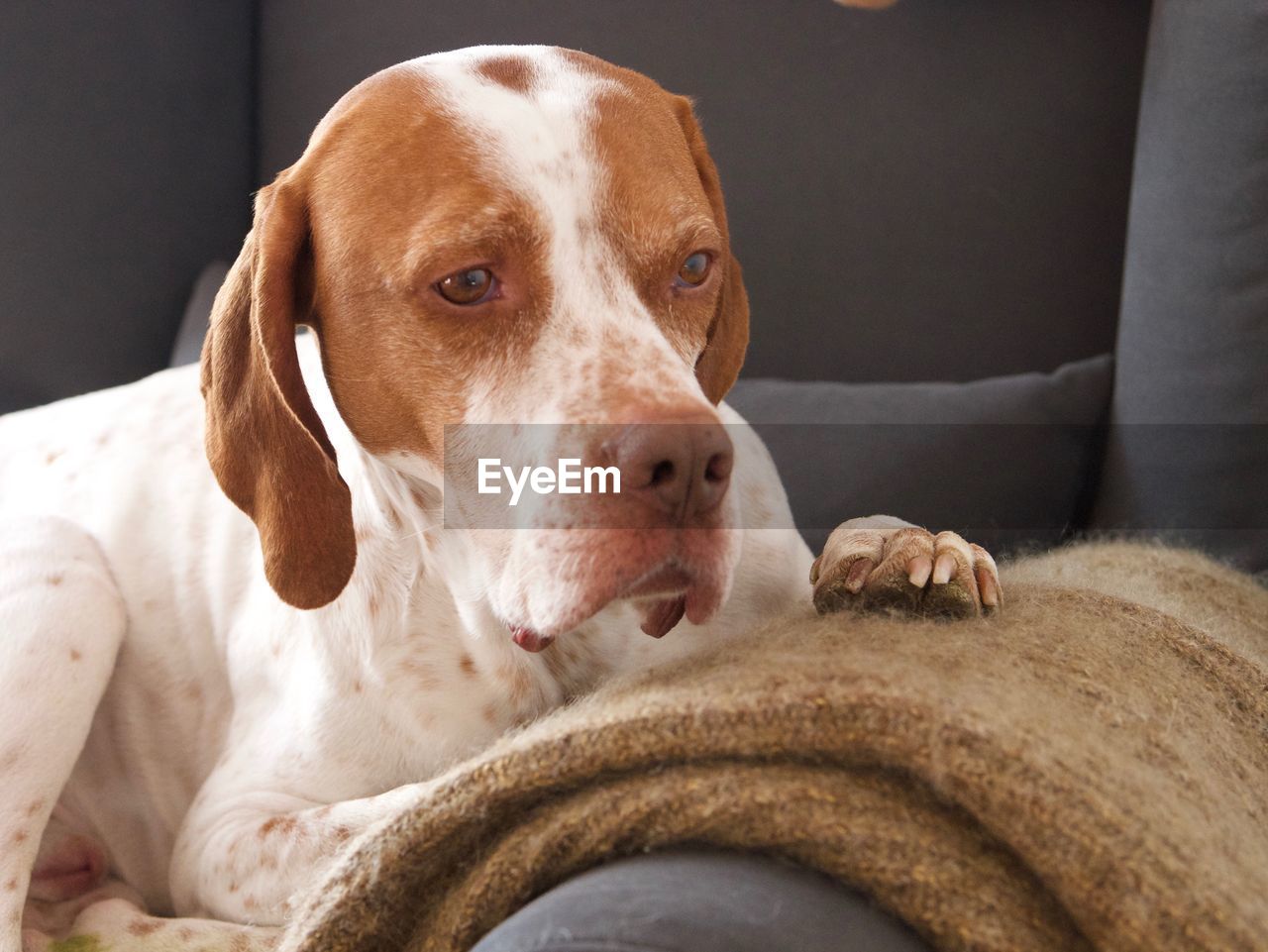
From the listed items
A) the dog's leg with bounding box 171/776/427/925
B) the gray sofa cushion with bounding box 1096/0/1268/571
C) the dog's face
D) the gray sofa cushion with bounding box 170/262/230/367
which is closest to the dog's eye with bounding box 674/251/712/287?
the dog's face

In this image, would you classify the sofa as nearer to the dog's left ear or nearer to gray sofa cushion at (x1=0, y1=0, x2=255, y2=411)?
gray sofa cushion at (x1=0, y1=0, x2=255, y2=411)

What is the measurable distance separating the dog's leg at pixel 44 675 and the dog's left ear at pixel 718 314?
785 mm

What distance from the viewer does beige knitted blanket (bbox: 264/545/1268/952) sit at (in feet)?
2.13

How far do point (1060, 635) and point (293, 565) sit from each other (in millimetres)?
713

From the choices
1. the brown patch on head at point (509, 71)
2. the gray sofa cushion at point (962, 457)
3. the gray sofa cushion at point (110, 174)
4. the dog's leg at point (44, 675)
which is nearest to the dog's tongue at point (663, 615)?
the brown patch on head at point (509, 71)

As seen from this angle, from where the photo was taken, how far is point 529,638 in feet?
3.60

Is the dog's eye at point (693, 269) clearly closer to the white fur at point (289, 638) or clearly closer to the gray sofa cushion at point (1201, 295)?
the white fur at point (289, 638)

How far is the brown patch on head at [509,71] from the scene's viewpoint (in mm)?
1150

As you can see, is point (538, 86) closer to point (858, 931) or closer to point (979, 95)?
point (858, 931)

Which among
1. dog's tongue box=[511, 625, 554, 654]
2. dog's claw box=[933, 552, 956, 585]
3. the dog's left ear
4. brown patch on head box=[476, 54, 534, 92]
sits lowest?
dog's tongue box=[511, 625, 554, 654]

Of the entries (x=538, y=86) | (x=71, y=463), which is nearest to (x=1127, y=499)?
(x=538, y=86)

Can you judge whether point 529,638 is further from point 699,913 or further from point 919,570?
point 699,913

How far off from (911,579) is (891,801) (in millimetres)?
361

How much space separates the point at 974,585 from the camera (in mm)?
1046
